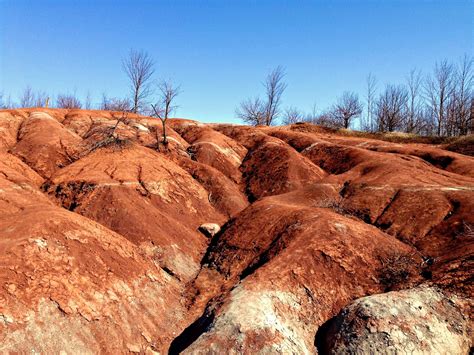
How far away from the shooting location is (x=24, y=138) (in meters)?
20.4

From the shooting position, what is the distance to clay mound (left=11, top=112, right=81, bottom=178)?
1795 cm

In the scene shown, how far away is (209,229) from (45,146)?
11456 millimetres

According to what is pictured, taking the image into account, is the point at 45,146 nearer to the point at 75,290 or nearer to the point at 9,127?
the point at 9,127

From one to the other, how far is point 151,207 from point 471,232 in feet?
39.2

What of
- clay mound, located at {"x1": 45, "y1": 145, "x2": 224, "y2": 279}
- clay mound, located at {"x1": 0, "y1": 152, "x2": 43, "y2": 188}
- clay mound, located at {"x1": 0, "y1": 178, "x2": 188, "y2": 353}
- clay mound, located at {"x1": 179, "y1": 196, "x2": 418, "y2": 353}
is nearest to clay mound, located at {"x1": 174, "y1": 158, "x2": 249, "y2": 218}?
clay mound, located at {"x1": 45, "y1": 145, "x2": 224, "y2": 279}

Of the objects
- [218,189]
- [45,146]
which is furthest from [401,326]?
[45,146]

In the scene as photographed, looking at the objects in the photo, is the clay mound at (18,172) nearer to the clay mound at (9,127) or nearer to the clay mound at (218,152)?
the clay mound at (9,127)

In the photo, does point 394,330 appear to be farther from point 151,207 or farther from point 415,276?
point 151,207

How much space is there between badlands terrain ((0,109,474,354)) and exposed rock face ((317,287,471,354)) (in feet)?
0.09

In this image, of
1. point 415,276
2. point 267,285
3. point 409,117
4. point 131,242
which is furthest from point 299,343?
point 409,117

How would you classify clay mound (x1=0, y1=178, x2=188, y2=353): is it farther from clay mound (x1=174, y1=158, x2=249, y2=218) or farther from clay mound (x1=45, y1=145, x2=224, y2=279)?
clay mound (x1=174, y1=158, x2=249, y2=218)

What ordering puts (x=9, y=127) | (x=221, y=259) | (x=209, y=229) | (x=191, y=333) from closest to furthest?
1. (x=191, y=333)
2. (x=221, y=259)
3. (x=209, y=229)
4. (x=9, y=127)

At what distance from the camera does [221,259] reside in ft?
40.0

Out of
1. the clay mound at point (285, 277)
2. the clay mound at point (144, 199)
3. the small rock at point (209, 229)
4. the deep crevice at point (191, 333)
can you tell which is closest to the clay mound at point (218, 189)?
the clay mound at point (144, 199)
